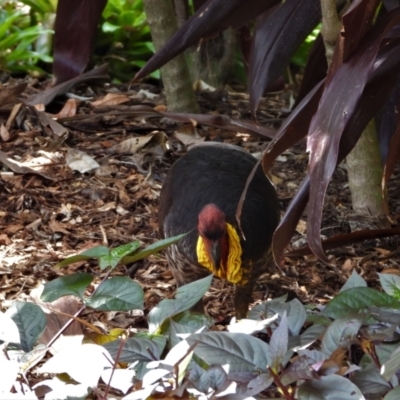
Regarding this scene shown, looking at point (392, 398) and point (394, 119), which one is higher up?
point (394, 119)

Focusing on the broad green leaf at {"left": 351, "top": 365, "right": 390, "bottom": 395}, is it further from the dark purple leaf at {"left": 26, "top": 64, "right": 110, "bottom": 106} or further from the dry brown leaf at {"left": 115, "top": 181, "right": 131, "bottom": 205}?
the dark purple leaf at {"left": 26, "top": 64, "right": 110, "bottom": 106}

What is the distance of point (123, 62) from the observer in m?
6.51

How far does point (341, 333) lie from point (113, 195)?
8.37 ft

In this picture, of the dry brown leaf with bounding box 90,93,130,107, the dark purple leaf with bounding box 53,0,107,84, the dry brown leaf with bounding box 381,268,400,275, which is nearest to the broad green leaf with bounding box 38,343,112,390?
the dry brown leaf with bounding box 381,268,400,275

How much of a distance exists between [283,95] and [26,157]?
2253 millimetres

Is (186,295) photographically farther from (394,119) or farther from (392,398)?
(394,119)

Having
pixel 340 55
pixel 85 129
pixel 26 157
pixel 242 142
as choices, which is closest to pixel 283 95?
pixel 242 142

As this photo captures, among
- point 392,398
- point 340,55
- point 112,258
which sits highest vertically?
point 340,55

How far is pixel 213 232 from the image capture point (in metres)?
3.39

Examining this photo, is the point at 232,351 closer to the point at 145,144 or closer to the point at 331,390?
the point at 331,390

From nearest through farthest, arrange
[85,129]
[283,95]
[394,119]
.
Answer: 1. [394,119]
2. [85,129]
3. [283,95]

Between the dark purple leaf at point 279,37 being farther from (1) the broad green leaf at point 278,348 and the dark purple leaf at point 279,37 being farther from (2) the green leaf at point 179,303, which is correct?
(1) the broad green leaf at point 278,348

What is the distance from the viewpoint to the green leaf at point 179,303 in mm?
2145

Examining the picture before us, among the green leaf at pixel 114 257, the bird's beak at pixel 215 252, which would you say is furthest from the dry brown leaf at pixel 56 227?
the green leaf at pixel 114 257
